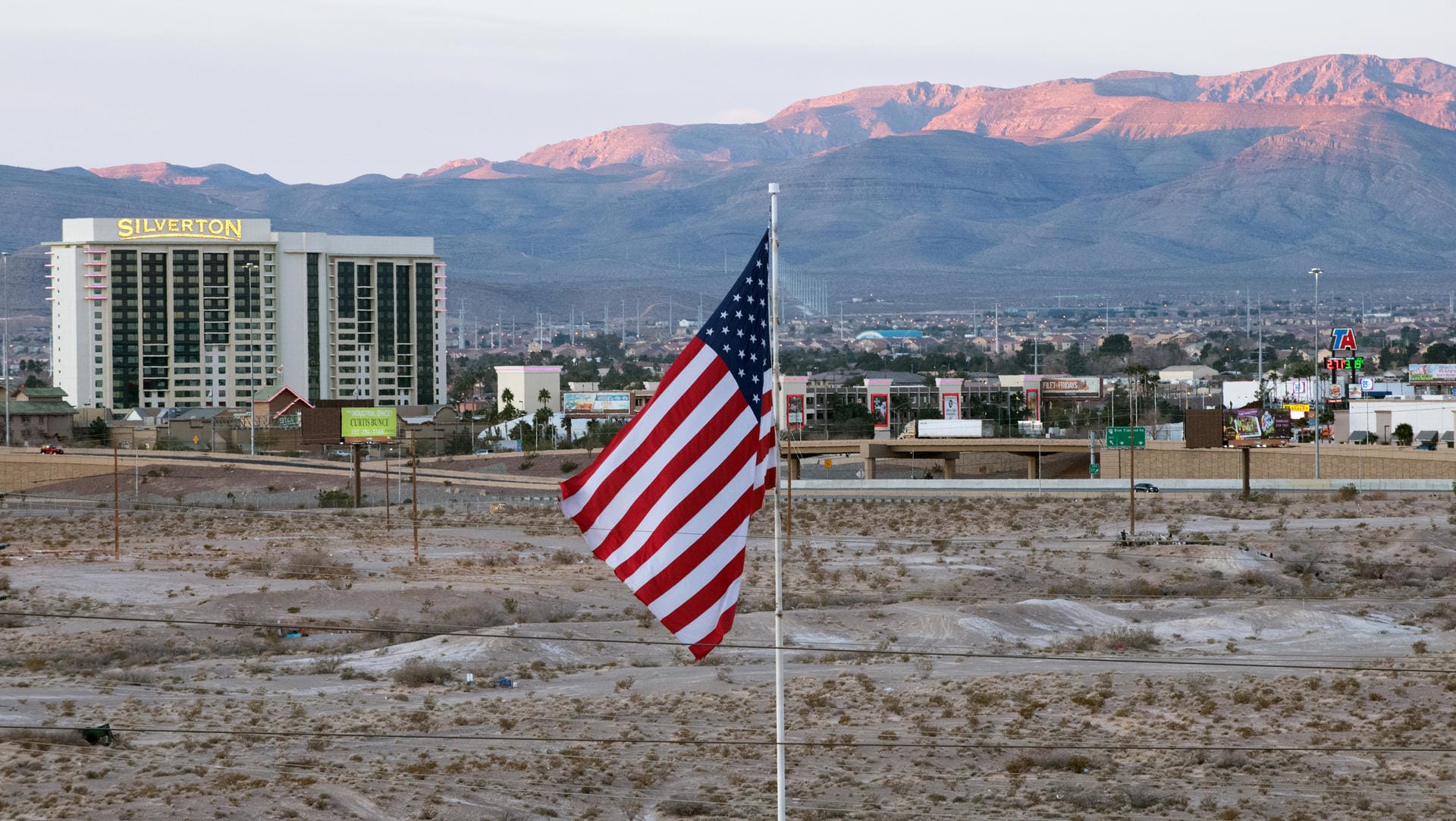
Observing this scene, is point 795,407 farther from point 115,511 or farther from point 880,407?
point 115,511

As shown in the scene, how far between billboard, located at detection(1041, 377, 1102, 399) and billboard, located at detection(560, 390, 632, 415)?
130 ft

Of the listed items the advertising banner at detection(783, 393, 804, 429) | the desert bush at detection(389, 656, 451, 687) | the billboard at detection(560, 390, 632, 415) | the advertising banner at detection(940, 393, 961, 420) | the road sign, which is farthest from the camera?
the billboard at detection(560, 390, 632, 415)

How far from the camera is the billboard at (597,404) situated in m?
162

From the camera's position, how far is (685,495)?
19.2 meters

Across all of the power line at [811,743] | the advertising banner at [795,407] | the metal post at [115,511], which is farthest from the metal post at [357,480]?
the power line at [811,743]

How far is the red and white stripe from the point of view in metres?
19.1

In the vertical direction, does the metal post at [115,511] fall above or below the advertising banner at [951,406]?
below

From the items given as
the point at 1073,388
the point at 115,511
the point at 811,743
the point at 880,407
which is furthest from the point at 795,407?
the point at 811,743

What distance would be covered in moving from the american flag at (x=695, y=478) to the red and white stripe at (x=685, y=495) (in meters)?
0.01

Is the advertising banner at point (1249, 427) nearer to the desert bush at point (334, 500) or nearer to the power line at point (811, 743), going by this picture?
the desert bush at point (334, 500)

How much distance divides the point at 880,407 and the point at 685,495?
14226 cm

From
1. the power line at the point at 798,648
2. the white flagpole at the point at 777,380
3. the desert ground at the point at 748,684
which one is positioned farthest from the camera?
the power line at the point at 798,648

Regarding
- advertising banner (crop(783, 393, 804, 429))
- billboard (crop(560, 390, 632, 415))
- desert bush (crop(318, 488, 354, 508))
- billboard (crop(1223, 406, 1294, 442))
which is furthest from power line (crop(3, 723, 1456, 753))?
billboard (crop(560, 390, 632, 415))

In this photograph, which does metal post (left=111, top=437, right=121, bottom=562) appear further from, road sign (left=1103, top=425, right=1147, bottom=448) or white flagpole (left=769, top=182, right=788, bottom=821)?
road sign (left=1103, top=425, right=1147, bottom=448)
